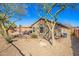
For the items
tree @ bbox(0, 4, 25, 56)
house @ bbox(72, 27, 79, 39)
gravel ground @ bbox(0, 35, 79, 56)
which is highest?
tree @ bbox(0, 4, 25, 56)

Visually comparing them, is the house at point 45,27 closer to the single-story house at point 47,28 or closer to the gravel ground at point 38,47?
the single-story house at point 47,28

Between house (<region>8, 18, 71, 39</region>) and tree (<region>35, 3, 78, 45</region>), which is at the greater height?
tree (<region>35, 3, 78, 45</region>)

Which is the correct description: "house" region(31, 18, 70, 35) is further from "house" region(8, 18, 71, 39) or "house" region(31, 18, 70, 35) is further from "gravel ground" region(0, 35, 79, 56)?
"gravel ground" region(0, 35, 79, 56)

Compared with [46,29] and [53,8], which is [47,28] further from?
[53,8]

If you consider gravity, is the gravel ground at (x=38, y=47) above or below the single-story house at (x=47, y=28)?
below

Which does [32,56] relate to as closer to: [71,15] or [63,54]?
[63,54]

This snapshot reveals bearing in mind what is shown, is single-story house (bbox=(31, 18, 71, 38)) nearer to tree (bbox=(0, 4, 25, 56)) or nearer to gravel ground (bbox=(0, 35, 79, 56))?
gravel ground (bbox=(0, 35, 79, 56))

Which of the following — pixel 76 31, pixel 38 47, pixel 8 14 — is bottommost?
pixel 38 47

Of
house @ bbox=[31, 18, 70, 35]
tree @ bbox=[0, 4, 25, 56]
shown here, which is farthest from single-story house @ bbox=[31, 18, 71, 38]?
tree @ bbox=[0, 4, 25, 56]

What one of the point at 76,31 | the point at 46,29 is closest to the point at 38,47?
the point at 46,29

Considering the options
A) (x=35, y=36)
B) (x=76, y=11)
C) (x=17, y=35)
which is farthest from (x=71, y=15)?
(x=17, y=35)

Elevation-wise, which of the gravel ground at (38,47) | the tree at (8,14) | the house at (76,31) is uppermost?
the tree at (8,14)

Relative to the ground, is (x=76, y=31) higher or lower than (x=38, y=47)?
higher

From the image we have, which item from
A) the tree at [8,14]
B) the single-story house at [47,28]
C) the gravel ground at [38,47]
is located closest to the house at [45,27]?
the single-story house at [47,28]
